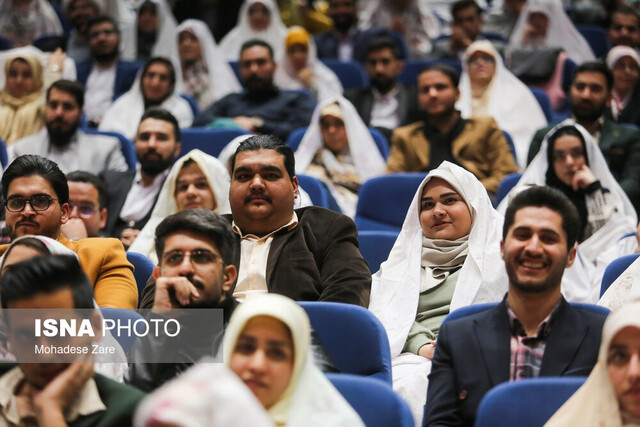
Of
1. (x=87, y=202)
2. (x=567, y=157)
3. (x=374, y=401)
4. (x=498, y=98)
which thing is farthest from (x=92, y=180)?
(x=498, y=98)

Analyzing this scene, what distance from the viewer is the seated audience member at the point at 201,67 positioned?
234 inches

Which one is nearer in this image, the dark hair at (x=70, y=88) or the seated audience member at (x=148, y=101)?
the dark hair at (x=70, y=88)

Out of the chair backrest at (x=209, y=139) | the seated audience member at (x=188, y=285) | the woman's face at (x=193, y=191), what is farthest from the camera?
the chair backrest at (x=209, y=139)

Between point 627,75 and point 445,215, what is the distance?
9.08 feet

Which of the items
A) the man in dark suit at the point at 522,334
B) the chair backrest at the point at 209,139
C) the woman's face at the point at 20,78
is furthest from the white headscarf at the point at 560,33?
the man in dark suit at the point at 522,334

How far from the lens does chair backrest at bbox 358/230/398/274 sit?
3254 millimetres

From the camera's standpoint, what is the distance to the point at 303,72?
5.96 metres

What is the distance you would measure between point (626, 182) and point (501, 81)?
1.43m

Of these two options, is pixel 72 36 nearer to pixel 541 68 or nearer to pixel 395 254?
pixel 541 68

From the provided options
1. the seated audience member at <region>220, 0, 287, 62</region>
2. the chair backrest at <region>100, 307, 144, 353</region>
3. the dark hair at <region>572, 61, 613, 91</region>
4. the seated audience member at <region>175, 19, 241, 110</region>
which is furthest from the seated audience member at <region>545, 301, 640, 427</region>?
the seated audience member at <region>220, 0, 287, 62</region>

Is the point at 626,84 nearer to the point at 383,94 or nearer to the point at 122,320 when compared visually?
the point at 383,94

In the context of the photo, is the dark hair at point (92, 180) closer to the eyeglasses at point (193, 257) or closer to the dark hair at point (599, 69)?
the eyeglasses at point (193, 257)

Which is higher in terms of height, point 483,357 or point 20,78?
point 20,78

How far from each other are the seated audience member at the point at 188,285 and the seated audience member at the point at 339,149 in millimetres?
2211
